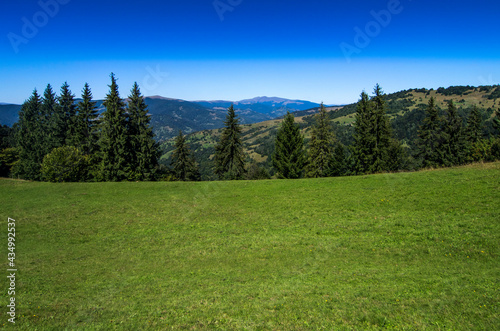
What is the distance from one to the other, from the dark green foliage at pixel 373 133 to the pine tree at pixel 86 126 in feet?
145

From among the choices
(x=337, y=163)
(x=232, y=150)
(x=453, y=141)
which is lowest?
(x=337, y=163)

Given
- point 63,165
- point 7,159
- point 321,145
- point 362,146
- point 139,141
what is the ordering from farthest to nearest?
point 7,159, point 321,145, point 139,141, point 362,146, point 63,165

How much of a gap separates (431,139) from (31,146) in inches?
3149

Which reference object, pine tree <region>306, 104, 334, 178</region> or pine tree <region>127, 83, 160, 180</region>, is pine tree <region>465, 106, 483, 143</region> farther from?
pine tree <region>127, 83, 160, 180</region>

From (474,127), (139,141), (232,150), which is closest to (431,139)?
(474,127)

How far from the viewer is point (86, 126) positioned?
4725cm

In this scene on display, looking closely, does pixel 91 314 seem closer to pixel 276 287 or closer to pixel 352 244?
pixel 276 287

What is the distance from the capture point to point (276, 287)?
34.0 ft

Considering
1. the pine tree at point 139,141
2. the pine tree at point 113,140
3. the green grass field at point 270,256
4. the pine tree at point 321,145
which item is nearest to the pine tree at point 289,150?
the pine tree at point 321,145

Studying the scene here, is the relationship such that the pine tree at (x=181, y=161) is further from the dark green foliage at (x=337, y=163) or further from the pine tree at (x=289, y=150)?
the dark green foliage at (x=337, y=163)

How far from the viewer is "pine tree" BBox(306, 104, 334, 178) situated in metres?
46.0

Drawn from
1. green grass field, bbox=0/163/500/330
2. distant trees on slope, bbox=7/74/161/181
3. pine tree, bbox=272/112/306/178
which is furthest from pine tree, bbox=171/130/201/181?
green grass field, bbox=0/163/500/330

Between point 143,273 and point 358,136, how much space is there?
38003 millimetres

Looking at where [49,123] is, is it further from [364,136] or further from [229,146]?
[364,136]
